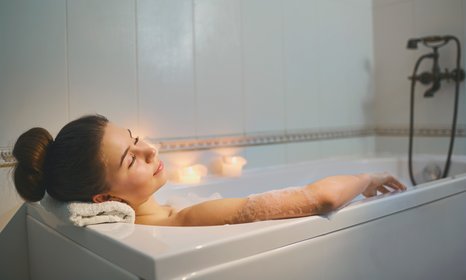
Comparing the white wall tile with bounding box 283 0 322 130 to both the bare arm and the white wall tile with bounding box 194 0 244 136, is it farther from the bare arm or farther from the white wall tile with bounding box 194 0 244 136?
the bare arm

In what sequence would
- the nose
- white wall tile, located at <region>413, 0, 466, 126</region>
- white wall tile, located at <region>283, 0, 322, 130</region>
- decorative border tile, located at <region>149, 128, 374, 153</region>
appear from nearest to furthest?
1. the nose
2. decorative border tile, located at <region>149, 128, 374, 153</region>
3. white wall tile, located at <region>283, 0, 322, 130</region>
4. white wall tile, located at <region>413, 0, 466, 126</region>

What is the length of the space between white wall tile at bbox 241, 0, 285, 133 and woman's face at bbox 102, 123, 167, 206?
3.15 feet

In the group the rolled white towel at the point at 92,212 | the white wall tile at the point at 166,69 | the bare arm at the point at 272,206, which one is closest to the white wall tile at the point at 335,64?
the white wall tile at the point at 166,69

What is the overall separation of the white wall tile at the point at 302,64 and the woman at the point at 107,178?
1.19 metres

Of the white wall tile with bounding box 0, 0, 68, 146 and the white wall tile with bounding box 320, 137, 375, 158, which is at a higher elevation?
the white wall tile with bounding box 0, 0, 68, 146

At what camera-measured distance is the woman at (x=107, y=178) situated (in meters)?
0.95

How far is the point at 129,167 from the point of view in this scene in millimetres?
1012

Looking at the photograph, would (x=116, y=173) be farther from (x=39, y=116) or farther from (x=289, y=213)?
(x=39, y=116)

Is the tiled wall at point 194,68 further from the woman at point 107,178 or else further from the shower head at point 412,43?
the woman at point 107,178

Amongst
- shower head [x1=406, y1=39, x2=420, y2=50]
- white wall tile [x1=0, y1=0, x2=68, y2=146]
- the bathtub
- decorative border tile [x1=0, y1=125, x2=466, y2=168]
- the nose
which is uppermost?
shower head [x1=406, y1=39, x2=420, y2=50]

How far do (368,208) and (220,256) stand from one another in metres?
0.45

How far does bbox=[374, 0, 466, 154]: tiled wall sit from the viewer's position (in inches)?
91.9

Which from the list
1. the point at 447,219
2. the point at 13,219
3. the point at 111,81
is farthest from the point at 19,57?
the point at 447,219

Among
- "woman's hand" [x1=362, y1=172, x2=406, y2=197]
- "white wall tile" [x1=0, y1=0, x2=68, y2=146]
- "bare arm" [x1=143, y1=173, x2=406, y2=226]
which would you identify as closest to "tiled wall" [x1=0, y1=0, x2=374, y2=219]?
"white wall tile" [x1=0, y1=0, x2=68, y2=146]
